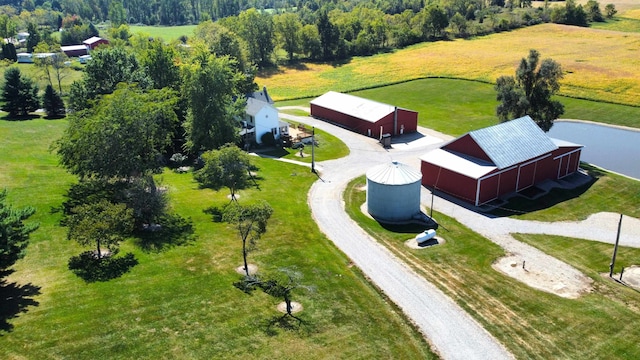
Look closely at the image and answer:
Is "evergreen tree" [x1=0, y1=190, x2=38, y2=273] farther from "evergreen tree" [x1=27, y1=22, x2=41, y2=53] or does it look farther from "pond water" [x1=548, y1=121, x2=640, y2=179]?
"evergreen tree" [x1=27, y1=22, x2=41, y2=53]

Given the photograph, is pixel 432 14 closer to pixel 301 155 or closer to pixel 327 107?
pixel 327 107

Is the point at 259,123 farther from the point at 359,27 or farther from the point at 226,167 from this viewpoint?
the point at 359,27

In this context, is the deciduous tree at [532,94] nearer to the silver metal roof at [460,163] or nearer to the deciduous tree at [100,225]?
the silver metal roof at [460,163]

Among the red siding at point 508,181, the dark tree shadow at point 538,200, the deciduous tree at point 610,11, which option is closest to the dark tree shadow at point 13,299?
the dark tree shadow at point 538,200

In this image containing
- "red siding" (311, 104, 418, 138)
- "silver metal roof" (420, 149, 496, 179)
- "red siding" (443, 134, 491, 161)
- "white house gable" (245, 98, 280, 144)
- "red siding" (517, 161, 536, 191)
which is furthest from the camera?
"red siding" (311, 104, 418, 138)

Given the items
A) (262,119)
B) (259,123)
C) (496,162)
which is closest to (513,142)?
(496,162)

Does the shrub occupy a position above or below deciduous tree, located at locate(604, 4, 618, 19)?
below

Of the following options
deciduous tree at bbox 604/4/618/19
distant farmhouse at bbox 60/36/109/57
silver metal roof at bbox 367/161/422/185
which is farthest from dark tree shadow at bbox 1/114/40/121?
deciduous tree at bbox 604/4/618/19
